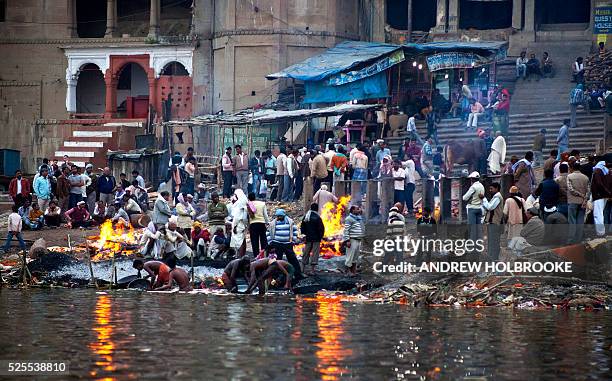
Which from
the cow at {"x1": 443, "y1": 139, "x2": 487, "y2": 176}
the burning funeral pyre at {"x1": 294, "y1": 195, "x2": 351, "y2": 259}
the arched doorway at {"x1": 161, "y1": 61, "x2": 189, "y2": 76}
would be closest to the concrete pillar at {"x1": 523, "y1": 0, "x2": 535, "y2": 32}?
the arched doorway at {"x1": 161, "y1": 61, "x2": 189, "y2": 76}

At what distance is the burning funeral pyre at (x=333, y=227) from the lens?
28.7 meters

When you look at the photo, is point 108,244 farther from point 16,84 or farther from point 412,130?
point 16,84

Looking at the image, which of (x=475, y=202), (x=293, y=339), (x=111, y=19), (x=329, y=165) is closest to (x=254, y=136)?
(x=111, y=19)

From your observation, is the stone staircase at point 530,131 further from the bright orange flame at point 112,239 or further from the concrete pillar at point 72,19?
the concrete pillar at point 72,19

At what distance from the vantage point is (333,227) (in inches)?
1182

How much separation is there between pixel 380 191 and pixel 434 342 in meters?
10.2

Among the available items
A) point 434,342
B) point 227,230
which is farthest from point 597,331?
point 227,230

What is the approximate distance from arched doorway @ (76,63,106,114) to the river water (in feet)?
83.8

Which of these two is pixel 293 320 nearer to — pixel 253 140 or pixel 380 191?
pixel 380 191

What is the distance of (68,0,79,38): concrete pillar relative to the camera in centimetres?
4906

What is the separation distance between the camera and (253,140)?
1670 inches

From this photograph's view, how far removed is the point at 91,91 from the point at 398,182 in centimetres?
2272

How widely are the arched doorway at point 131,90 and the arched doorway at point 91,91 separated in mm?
745

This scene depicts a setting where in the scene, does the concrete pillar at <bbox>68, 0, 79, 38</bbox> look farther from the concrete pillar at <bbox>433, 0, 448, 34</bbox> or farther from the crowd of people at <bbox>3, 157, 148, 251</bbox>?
the crowd of people at <bbox>3, 157, 148, 251</bbox>
